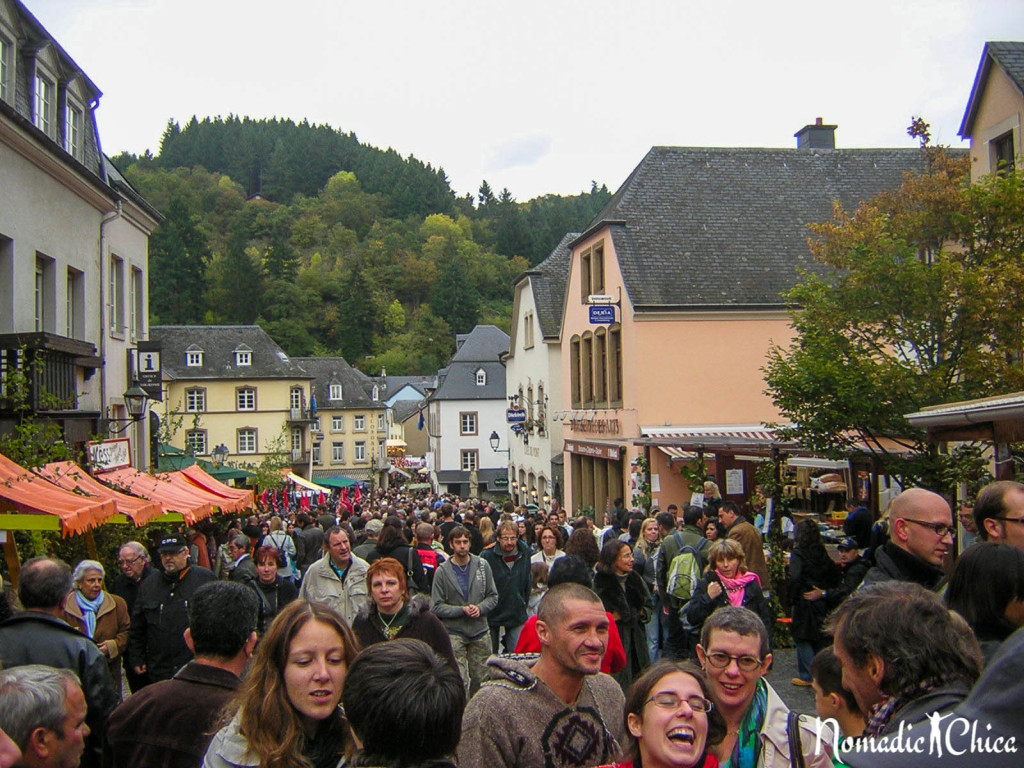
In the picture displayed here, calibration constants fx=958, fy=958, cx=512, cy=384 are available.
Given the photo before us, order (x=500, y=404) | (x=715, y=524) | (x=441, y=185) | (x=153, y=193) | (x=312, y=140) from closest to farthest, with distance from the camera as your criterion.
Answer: (x=715, y=524), (x=500, y=404), (x=153, y=193), (x=441, y=185), (x=312, y=140)

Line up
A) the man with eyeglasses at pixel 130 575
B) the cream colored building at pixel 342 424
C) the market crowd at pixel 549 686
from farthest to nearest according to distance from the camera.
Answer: the cream colored building at pixel 342 424 < the man with eyeglasses at pixel 130 575 < the market crowd at pixel 549 686

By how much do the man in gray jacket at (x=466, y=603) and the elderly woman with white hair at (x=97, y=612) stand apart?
2.52m

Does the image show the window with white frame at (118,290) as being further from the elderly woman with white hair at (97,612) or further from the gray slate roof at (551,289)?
the gray slate roof at (551,289)

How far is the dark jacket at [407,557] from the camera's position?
963 centimetres

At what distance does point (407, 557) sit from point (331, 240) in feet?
461

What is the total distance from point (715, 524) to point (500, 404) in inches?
1981

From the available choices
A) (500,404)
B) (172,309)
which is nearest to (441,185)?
(172,309)

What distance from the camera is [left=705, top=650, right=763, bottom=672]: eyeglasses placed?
3.75 metres

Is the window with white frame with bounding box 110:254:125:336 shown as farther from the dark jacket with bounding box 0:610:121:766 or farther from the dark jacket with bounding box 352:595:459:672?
the dark jacket with bounding box 0:610:121:766

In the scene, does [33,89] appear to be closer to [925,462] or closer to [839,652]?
[925,462]

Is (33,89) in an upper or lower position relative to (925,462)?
upper

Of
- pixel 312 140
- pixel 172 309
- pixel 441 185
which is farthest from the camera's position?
pixel 312 140

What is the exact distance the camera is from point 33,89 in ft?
48.5

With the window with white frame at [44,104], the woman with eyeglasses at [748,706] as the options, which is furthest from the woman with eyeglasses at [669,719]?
the window with white frame at [44,104]
